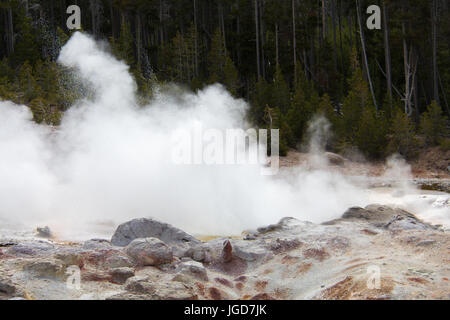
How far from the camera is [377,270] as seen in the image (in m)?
8.50

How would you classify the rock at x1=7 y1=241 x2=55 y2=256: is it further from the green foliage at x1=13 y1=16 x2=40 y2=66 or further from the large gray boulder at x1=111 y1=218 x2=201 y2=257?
the green foliage at x1=13 y1=16 x2=40 y2=66

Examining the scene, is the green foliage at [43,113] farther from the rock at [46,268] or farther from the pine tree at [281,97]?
the rock at [46,268]

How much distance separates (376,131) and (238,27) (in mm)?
20830

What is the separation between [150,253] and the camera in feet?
31.6

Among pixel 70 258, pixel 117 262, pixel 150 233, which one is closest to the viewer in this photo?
pixel 70 258

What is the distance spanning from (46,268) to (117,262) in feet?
3.94

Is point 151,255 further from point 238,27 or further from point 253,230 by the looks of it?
point 238,27

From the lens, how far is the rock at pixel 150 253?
379 inches

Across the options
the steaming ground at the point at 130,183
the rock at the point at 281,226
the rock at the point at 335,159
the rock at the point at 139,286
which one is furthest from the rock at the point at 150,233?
the rock at the point at 335,159

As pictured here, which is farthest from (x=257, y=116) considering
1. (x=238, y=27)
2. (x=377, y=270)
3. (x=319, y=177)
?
(x=377, y=270)

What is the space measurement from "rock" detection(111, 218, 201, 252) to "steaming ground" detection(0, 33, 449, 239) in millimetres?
1630

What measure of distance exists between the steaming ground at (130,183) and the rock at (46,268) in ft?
12.8

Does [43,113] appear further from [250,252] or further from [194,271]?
[194,271]

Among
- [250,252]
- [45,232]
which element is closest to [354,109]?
[250,252]
